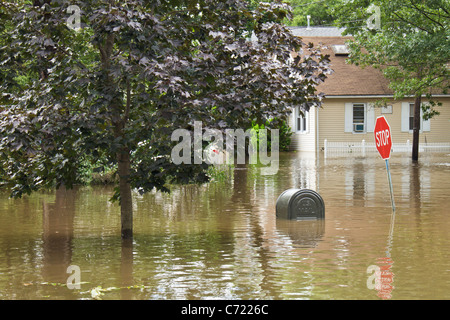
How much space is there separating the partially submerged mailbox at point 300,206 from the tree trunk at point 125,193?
3634 mm

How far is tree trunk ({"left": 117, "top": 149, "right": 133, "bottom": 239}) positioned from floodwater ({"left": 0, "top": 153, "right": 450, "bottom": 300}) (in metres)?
0.33

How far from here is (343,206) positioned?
1678 cm

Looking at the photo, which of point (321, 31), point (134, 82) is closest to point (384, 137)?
point (134, 82)

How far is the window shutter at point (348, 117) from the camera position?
1657 inches

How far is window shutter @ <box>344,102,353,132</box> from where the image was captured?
42.1 meters

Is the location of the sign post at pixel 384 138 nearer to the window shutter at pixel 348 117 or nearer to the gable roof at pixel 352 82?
the gable roof at pixel 352 82

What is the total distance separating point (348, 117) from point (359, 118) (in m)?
0.78

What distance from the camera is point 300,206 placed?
14.6 meters

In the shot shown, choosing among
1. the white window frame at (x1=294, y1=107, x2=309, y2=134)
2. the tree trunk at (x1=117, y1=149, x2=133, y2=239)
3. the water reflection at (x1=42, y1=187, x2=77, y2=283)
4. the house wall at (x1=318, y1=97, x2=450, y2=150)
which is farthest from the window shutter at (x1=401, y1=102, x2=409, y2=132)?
the tree trunk at (x1=117, y1=149, x2=133, y2=239)

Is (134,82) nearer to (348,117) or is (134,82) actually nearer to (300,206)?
(300,206)

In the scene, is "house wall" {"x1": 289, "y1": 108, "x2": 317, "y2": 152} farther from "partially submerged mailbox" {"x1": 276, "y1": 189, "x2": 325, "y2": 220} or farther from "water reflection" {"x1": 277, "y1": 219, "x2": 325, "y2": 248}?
"water reflection" {"x1": 277, "y1": 219, "x2": 325, "y2": 248}

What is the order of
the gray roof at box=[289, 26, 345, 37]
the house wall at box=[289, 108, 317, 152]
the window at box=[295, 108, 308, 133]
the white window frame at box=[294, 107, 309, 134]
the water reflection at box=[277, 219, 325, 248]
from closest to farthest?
the water reflection at box=[277, 219, 325, 248]
the house wall at box=[289, 108, 317, 152]
the white window frame at box=[294, 107, 309, 134]
the window at box=[295, 108, 308, 133]
the gray roof at box=[289, 26, 345, 37]

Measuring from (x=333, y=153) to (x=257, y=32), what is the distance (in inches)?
1135

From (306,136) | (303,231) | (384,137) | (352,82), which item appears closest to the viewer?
(303,231)
